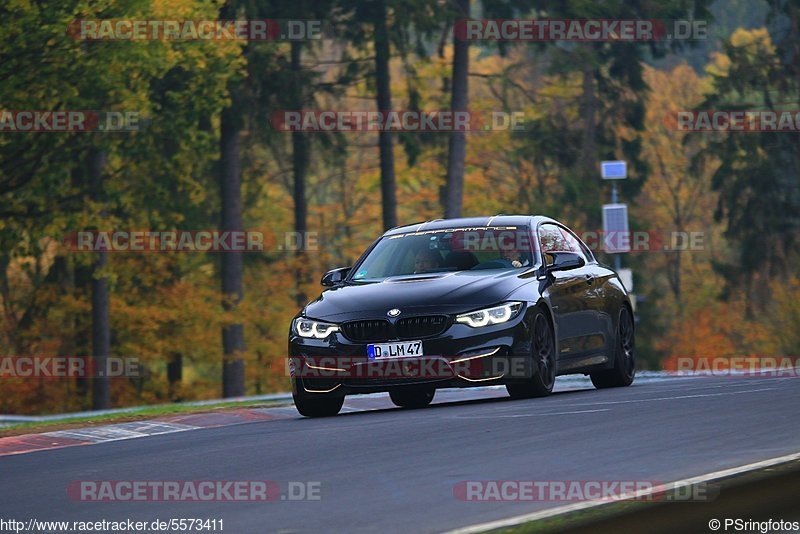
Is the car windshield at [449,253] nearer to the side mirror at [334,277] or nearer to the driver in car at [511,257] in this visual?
the driver in car at [511,257]

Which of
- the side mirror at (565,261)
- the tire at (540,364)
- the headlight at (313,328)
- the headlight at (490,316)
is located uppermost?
the side mirror at (565,261)

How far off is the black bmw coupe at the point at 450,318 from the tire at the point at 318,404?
0.5 inches

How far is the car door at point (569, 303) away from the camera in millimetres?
15375

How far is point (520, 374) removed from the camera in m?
14.5

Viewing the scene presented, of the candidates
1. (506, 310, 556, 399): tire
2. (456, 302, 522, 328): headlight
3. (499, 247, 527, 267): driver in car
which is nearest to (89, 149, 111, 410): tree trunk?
(499, 247, 527, 267): driver in car

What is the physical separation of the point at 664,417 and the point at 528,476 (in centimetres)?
Answer: 338

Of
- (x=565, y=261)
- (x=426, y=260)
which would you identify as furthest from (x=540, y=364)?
(x=426, y=260)

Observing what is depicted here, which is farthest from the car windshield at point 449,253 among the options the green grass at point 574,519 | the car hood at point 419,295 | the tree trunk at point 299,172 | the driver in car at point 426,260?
the tree trunk at point 299,172

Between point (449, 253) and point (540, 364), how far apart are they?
1.43 metres

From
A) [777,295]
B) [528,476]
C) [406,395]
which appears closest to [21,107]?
[406,395]

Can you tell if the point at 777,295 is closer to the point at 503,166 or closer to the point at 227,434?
the point at 503,166

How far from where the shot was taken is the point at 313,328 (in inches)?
571

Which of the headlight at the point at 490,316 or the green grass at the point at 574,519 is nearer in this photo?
the green grass at the point at 574,519

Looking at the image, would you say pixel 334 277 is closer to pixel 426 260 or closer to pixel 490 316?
pixel 426 260
